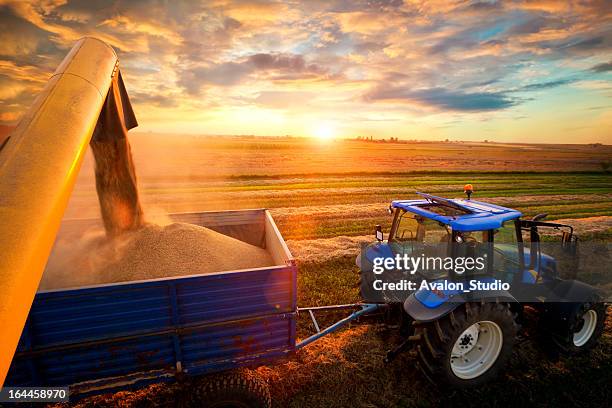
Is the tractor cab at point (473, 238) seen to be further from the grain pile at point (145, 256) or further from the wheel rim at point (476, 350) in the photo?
the grain pile at point (145, 256)

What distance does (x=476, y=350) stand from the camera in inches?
181

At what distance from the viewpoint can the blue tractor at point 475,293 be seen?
4.21m

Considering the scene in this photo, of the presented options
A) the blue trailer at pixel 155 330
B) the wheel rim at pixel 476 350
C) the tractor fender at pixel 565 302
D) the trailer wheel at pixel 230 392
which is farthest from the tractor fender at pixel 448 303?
the trailer wheel at pixel 230 392

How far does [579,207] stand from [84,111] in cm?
2066

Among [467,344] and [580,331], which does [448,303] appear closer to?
[467,344]

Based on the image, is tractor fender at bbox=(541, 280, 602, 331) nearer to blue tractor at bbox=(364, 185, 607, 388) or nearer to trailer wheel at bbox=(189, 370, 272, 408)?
blue tractor at bbox=(364, 185, 607, 388)

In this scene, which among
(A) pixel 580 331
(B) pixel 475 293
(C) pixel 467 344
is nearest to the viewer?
(B) pixel 475 293

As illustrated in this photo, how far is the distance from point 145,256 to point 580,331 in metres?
6.36

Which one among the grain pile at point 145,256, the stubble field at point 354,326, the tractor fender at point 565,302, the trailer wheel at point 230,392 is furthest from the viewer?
the tractor fender at point 565,302

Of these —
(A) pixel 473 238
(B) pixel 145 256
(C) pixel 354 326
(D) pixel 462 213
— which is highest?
(D) pixel 462 213

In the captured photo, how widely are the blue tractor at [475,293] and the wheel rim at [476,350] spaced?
0.01 m

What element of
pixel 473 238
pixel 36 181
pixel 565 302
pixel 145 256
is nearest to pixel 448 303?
pixel 473 238

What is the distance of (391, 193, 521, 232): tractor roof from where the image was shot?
4.16 m

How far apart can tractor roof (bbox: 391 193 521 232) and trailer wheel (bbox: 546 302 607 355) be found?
167 centimetres
